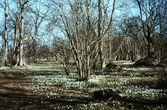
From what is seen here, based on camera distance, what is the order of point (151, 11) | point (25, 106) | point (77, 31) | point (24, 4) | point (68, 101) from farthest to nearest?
point (151, 11) → point (24, 4) → point (77, 31) → point (68, 101) → point (25, 106)

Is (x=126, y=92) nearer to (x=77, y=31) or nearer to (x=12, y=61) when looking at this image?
(x=77, y=31)

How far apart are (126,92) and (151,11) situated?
112 feet

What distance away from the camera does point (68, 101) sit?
38.1ft

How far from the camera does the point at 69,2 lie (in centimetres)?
1972

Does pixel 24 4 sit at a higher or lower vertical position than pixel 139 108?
higher

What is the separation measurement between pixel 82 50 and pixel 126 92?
6814 mm

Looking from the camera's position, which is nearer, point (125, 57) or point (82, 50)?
point (82, 50)

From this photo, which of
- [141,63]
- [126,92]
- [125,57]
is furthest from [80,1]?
[125,57]

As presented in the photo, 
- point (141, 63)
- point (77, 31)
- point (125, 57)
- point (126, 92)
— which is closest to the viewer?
point (126, 92)

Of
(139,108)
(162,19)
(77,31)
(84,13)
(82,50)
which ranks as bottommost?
(139,108)

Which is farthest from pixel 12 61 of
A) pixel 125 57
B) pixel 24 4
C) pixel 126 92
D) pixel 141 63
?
pixel 125 57

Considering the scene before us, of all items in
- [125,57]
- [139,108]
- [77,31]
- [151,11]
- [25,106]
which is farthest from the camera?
[125,57]

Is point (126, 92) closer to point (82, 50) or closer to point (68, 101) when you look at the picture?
point (68, 101)

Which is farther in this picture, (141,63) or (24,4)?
(24,4)
